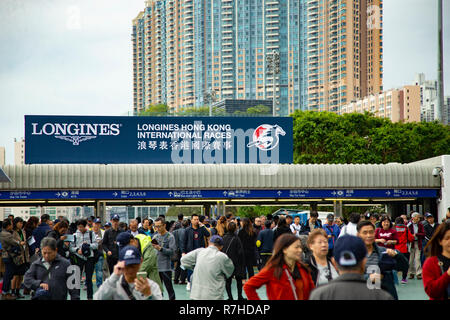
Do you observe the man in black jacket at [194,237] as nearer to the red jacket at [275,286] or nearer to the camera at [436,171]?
the red jacket at [275,286]

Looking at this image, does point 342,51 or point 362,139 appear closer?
point 362,139

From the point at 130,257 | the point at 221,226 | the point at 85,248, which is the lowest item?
the point at 85,248

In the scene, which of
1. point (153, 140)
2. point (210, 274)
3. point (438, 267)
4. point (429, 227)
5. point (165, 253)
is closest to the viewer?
point (438, 267)

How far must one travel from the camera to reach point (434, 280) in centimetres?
604

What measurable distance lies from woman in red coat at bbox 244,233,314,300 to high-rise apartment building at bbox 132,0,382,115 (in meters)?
121

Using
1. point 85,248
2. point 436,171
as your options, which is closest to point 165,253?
point 85,248

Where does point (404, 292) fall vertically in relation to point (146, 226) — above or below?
below

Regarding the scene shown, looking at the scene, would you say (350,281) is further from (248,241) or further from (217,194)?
(217,194)

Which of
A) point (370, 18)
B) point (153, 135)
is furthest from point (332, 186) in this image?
point (370, 18)

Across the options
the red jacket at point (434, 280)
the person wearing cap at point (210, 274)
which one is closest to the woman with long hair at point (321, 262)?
the red jacket at point (434, 280)

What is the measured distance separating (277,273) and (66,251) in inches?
327

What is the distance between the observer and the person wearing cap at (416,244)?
17.0 meters

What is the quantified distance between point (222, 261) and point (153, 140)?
65.9 feet

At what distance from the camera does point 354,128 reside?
179 feet
